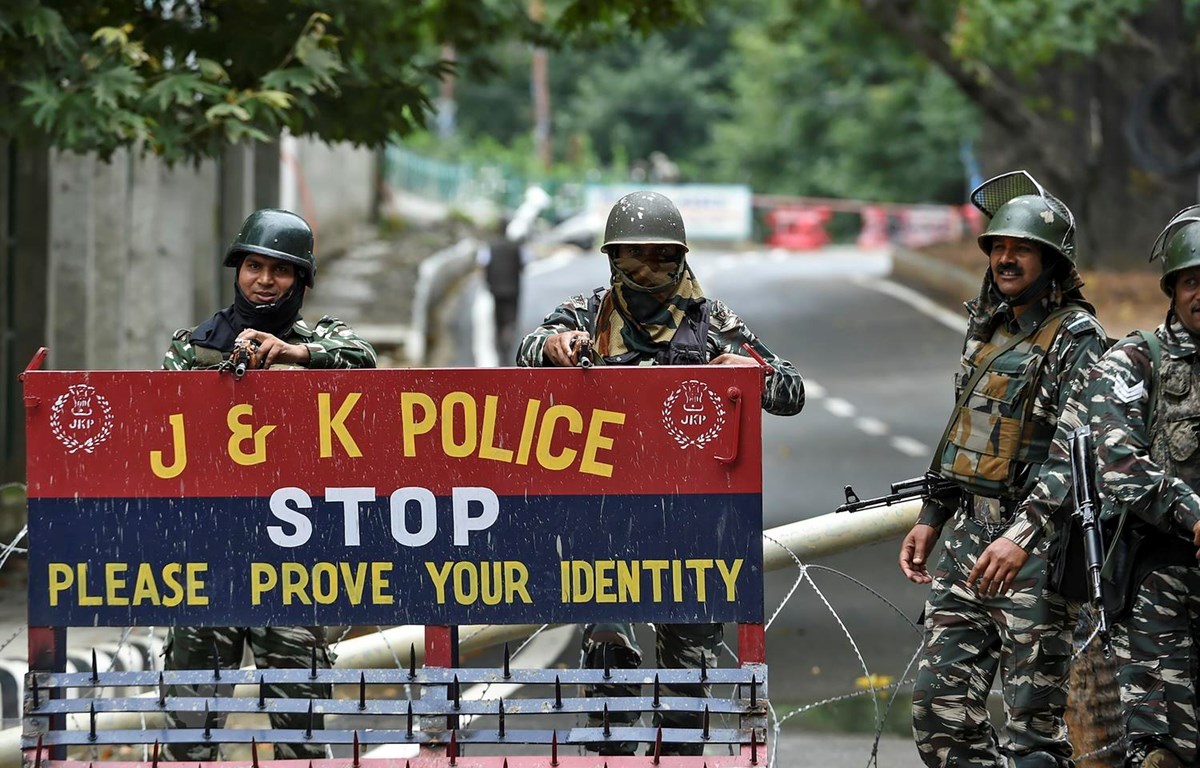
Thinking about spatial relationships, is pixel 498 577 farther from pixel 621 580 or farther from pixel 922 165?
pixel 922 165

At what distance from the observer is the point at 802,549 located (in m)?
6.73

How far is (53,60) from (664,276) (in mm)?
4438

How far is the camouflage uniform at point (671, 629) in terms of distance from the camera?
5570 mm

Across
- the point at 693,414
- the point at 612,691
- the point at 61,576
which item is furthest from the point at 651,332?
the point at 61,576

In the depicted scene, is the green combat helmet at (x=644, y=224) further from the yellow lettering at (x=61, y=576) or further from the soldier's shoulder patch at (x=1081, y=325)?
the yellow lettering at (x=61, y=576)

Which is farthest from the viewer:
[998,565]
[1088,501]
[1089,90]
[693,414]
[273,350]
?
[1089,90]

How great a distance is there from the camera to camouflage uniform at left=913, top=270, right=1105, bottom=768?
17.9 feet

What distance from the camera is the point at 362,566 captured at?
5082 mm

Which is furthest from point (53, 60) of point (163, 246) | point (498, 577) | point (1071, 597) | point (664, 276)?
point (163, 246)

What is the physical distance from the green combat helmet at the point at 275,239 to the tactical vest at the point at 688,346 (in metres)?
0.98

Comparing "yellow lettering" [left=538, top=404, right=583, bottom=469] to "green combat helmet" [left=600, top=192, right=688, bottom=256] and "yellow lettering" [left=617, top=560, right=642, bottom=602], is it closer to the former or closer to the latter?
"yellow lettering" [left=617, top=560, right=642, bottom=602]

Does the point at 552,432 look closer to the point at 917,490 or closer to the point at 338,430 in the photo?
the point at 338,430

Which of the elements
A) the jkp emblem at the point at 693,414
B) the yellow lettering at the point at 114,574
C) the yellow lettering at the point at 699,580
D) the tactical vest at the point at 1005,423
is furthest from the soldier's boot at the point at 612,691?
the yellow lettering at the point at 114,574

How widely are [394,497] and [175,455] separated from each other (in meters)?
0.59
